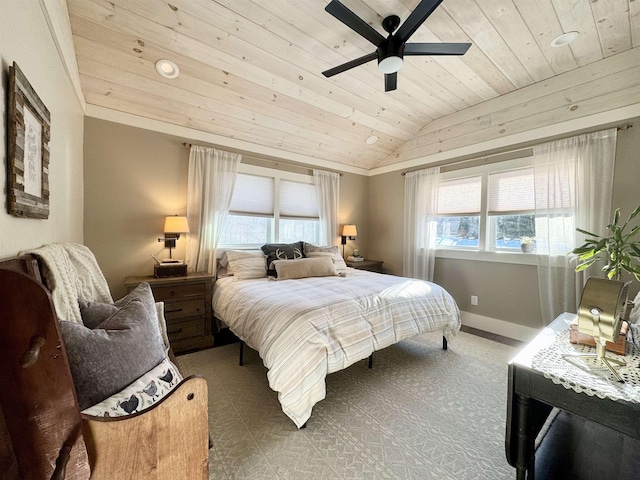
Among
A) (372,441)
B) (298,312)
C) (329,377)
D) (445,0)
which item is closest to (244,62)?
(445,0)

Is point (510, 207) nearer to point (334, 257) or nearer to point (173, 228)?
point (334, 257)

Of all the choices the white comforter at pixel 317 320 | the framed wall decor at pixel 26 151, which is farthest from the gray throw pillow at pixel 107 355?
the white comforter at pixel 317 320

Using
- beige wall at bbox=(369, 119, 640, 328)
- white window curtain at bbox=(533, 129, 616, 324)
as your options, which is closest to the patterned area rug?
beige wall at bbox=(369, 119, 640, 328)

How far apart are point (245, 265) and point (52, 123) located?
6.30ft

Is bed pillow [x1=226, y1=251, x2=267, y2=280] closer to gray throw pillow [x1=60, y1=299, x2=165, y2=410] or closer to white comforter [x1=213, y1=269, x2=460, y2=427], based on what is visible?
white comforter [x1=213, y1=269, x2=460, y2=427]

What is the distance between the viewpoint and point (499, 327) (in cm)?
330

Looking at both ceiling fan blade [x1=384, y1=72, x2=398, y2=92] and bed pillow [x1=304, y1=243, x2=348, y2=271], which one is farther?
bed pillow [x1=304, y1=243, x2=348, y2=271]

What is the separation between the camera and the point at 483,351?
280cm

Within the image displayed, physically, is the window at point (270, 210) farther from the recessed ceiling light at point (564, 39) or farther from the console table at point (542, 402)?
the console table at point (542, 402)

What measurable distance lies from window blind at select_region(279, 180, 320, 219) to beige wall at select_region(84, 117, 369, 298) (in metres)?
1.34

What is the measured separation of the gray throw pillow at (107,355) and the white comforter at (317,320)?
0.85m

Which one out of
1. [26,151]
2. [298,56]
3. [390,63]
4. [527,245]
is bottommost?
[527,245]

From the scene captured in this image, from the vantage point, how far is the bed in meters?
1.66

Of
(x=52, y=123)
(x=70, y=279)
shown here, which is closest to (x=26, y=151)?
(x=70, y=279)
